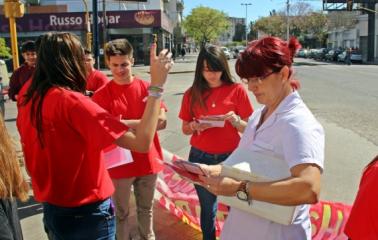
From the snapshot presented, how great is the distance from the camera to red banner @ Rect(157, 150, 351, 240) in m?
4.25

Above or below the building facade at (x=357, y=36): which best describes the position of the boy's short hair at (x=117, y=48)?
below

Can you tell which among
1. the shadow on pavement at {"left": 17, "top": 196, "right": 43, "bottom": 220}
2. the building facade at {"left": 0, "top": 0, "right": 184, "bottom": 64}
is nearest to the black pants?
the shadow on pavement at {"left": 17, "top": 196, "right": 43, "bottom": 220}

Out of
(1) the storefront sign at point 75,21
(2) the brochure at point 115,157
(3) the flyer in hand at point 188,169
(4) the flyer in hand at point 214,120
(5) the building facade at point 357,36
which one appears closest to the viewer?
(3) the flyer in hand at point 188,169

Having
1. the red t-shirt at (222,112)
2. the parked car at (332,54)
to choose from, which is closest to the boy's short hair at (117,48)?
the red t-shirt at (222,112)

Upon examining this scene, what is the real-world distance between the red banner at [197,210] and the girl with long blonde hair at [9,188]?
2013mm

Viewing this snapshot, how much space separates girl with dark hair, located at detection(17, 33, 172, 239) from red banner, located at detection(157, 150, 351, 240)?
1.41 meters

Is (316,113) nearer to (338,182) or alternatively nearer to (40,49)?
(338,182)

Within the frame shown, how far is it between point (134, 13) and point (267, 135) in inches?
1553

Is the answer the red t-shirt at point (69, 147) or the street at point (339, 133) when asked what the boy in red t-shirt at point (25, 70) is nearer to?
the street at point (339, 133)

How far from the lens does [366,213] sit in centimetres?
154

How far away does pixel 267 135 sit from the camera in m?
2.10

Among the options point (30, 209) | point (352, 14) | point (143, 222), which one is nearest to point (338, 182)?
point (143, 222)

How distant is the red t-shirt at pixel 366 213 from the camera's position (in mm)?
1528

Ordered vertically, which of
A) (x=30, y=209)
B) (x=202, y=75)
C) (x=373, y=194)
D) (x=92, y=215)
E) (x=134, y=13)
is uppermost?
(x=134, y=13)
